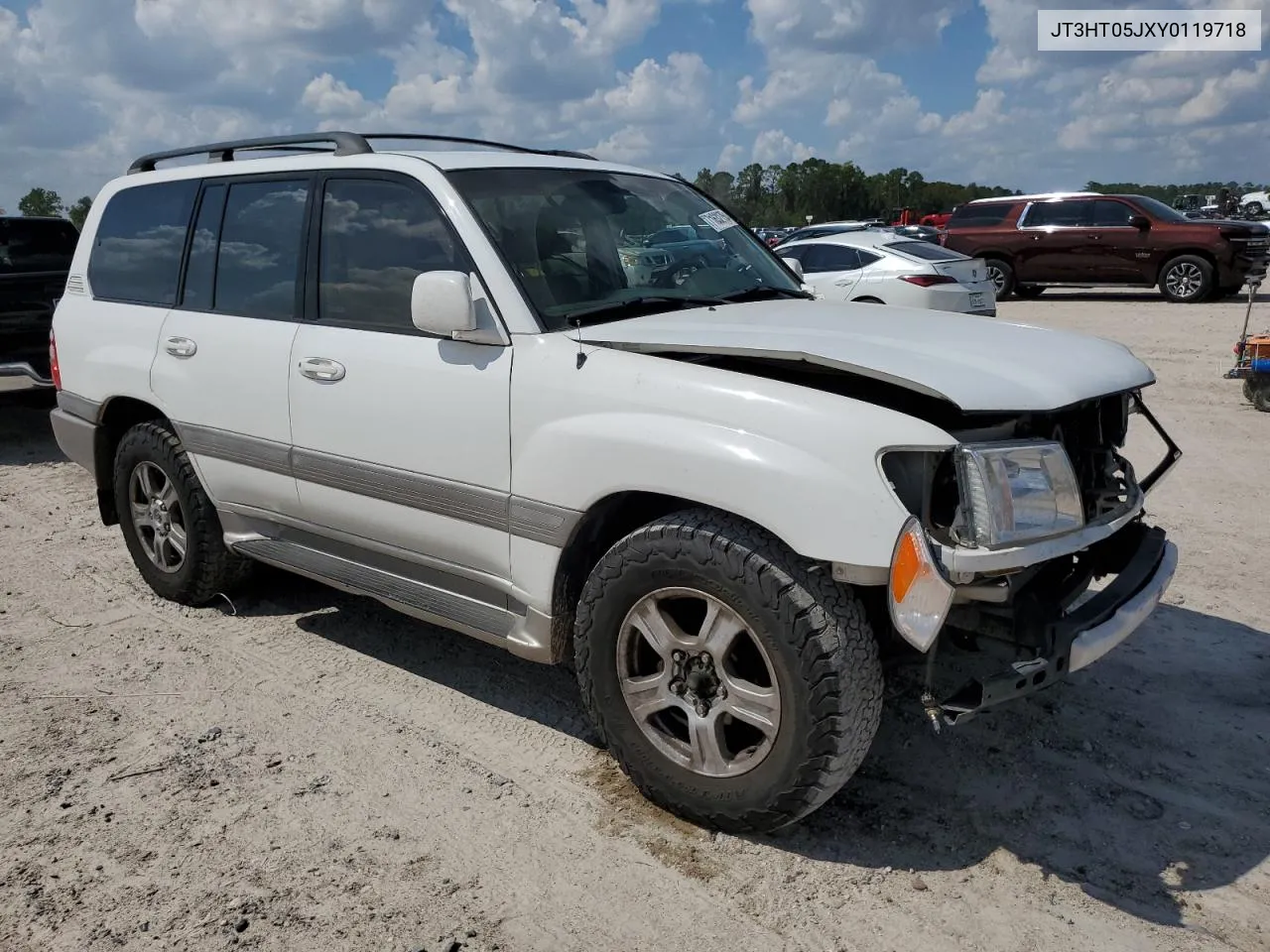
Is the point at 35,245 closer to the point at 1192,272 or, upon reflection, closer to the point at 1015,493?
the point at 1015,493

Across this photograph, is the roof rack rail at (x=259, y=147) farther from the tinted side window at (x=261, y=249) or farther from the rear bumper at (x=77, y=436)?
the rear bumper at (x=77, y=436)

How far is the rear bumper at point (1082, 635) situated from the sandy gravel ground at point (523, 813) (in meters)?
0.54

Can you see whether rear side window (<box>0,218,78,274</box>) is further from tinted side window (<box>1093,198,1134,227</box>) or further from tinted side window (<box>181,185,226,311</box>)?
tinted side window (<box>1093,198,1134,227</box>)

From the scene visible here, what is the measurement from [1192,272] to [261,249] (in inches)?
705

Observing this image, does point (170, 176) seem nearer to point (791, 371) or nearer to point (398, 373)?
point (398, 373)

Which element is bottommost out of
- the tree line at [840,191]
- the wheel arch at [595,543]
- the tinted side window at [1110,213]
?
the wheel arch at [595,543]

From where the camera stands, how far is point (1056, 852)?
306 cm

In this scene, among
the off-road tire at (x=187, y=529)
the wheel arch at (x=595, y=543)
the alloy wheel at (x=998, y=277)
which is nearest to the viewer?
the wheel arch at (x=595, y=543)

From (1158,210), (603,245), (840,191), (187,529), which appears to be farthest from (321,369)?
(840,191)

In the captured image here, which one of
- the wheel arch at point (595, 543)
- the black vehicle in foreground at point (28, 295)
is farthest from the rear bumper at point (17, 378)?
the wheel arch at point (595, 543)

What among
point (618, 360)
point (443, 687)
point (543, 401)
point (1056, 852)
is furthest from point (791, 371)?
point (443, 687)

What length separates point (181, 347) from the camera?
4609 millimetres

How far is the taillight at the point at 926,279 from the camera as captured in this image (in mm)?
12789

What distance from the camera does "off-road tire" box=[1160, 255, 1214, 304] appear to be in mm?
17906
